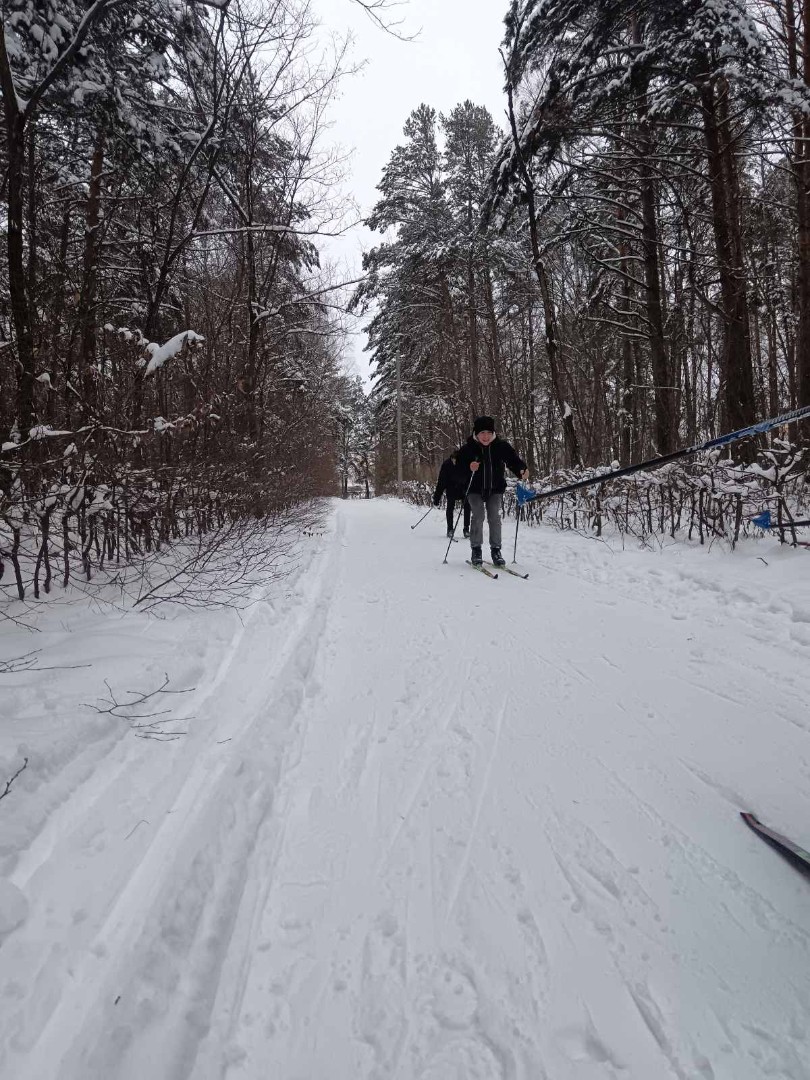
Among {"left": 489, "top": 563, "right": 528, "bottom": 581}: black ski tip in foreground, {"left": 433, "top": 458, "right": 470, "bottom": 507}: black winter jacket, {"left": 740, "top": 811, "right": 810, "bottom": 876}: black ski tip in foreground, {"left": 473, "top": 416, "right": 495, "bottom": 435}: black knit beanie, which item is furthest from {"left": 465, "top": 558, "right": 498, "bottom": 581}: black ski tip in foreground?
{"left": 740, "top": 811, "right": 810, "bottom": 876}: black ski tip in foreground

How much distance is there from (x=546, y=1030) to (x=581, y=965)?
0.23 metres

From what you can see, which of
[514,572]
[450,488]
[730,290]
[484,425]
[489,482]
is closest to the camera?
[514,572]

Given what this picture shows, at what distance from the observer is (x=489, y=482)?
7023 mm

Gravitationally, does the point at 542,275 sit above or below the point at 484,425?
above

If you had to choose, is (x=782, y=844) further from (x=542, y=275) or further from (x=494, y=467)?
(x=542, y=275)

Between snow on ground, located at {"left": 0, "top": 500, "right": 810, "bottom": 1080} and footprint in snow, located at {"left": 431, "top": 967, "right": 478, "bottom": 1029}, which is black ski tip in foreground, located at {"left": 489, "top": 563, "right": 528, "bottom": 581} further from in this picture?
footprint in snow, located at {"left": 431, "top": 967, "right": 478, "bottom": 1029}

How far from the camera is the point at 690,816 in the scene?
2.02 meters

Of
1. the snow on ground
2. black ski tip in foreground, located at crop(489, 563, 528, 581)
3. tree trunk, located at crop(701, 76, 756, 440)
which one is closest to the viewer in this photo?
the snow on ground

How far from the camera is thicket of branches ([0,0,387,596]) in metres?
4.05

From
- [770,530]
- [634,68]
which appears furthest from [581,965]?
[634,68]

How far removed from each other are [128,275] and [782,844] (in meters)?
10.2

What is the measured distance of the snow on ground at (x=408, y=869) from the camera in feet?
4.09

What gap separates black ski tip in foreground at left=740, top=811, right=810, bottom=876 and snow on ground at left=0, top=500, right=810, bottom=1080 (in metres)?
0.04

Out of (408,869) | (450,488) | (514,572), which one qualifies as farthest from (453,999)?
(450,488)
